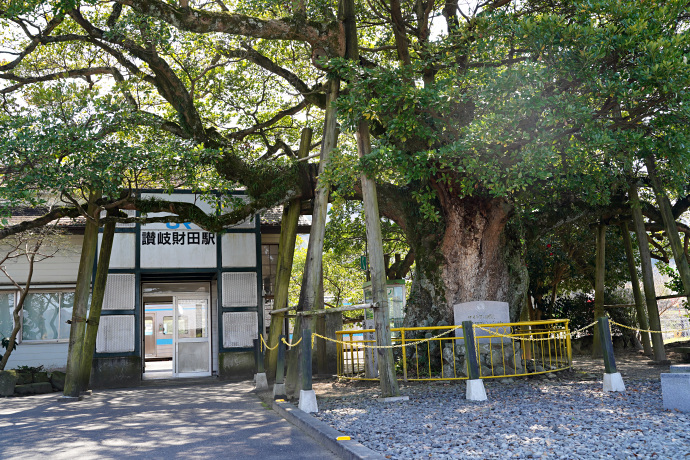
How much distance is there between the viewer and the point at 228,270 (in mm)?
14656

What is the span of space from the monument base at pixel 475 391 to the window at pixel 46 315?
12.2 m

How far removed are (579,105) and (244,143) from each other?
29.8 ft

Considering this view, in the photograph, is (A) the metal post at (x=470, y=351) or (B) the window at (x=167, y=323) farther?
(B) the window at (x=167, y=323)

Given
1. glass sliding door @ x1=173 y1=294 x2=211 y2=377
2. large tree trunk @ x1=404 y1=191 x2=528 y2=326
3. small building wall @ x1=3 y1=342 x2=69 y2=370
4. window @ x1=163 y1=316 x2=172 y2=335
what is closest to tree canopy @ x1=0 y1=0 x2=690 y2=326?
large tree trunk @ x1=404 y1=191 x2=528 y2=326

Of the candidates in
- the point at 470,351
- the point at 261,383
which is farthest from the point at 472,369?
the point at 261,383

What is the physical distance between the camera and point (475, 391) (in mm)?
7719

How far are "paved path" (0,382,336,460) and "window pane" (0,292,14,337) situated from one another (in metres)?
4.87

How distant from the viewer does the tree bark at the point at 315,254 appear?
8.90 m

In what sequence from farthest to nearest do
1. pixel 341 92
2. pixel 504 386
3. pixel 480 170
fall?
pixel 341 92 < pixel 504 386 < pixel 480 170

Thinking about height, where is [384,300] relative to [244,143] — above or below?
below

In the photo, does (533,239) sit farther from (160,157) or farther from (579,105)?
(160,157)

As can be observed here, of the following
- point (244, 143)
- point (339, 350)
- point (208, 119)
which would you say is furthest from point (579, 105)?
point (208, 119)

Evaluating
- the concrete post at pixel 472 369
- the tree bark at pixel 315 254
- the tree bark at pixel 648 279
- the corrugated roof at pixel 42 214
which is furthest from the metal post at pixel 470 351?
the corrugated roof at pixel 42 214

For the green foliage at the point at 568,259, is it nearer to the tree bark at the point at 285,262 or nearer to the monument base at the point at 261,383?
the tree bark at the point at 285,262
